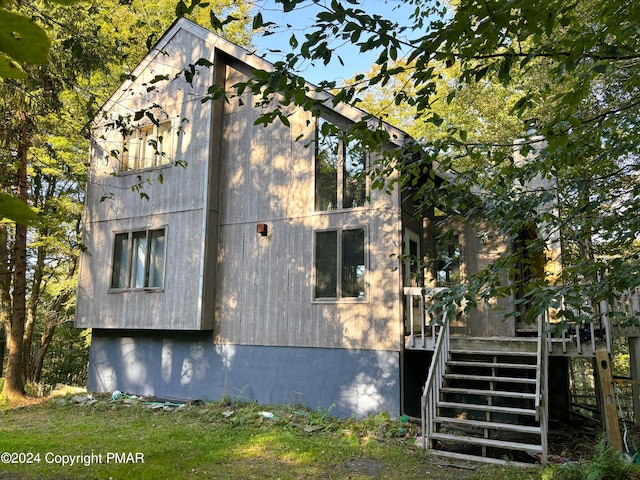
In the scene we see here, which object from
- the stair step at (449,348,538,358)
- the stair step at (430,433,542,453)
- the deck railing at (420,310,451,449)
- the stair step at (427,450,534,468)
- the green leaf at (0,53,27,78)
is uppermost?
the green leaf at (0,53,27,78)

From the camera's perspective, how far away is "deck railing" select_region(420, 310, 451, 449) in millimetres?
6309

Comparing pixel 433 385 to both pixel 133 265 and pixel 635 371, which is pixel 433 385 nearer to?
pixel 635 371

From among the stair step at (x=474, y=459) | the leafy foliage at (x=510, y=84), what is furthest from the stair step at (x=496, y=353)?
the leafy foliage at (x=510, y=84)

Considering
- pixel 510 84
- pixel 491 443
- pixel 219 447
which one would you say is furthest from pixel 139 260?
pixel 510 84

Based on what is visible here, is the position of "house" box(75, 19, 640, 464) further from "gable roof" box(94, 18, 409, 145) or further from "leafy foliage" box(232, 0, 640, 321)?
"leafy foliage" box(232, 0, 640, 321)

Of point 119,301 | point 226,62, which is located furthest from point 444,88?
point 119,301

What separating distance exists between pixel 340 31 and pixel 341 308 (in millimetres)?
5986

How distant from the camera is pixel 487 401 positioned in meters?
7.24

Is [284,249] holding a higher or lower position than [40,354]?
higher

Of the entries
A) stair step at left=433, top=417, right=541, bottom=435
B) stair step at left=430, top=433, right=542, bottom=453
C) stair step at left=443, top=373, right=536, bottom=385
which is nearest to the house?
stair step at left=443, top=373, right=536, bottom=385

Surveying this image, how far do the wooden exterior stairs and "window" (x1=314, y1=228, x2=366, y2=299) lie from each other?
5.90 ft

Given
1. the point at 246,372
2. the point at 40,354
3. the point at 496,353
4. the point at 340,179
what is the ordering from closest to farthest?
the point at 496,353 → the point at 340,179 → the point at 246,372 → the point at 40,354

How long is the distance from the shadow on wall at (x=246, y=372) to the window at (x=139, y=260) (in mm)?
1211

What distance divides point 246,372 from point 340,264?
2810 millimetres
